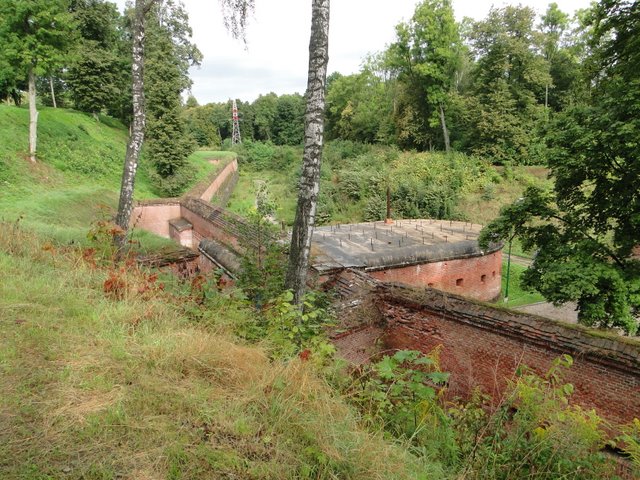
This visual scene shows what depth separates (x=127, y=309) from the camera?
4656 millimetres

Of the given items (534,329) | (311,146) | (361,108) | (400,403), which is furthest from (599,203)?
(361,108)

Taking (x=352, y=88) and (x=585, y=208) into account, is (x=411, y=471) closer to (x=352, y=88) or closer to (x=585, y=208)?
(x=585, y=208)

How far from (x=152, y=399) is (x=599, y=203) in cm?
963

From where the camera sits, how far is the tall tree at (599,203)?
26.1 ft

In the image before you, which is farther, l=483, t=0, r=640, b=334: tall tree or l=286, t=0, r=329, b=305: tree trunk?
l=483, t=0, r=640, b=334: tall tree

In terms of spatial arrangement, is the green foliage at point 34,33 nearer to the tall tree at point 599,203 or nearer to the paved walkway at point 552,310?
the tall tree at point 599,203

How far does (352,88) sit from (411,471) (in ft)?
155

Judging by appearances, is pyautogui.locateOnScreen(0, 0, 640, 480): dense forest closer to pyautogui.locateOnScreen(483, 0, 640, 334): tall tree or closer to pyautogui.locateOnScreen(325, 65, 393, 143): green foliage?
pyautogui.locateOnScreen(483, 0, 640, 334): tall tree

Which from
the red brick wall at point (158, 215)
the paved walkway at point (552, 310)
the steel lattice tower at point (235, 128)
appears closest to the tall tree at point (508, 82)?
the paved walkway at point (552, 310)

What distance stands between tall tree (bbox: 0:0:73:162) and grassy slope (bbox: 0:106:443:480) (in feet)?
48.5

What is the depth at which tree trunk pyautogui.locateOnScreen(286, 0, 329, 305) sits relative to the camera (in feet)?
17.1

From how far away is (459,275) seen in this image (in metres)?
14.6

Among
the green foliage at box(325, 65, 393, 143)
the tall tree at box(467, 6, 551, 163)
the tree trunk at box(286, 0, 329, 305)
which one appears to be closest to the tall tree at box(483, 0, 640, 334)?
the tree trunk at box(286, 0, 329, 305)

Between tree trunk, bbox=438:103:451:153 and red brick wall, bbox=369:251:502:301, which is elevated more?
tree trunk, bbox=438:103:451:153
